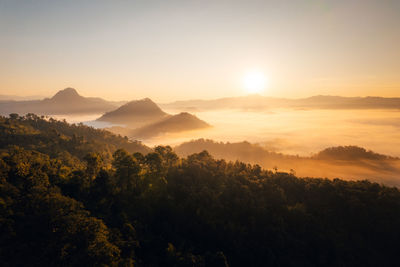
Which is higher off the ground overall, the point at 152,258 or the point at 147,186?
the point at 147,186

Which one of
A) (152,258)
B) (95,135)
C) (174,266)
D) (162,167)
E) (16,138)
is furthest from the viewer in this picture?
(95,135)

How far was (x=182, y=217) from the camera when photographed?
49906 mm

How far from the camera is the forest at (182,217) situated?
1213 inches

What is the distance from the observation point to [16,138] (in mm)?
119938

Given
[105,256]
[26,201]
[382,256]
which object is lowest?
[382,256]

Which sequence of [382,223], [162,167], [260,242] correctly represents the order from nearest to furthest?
[260,242]
[382,223]
[162,167]

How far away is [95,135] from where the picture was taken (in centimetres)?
18538

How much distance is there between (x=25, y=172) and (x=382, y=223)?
3129 inches

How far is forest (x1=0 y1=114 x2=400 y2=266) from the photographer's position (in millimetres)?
30812

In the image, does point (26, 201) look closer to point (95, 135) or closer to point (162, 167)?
point (162, 167)

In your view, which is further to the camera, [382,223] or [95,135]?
[95,135]

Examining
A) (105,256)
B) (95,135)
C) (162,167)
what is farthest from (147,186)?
(95,135)

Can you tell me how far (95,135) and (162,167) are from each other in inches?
5678

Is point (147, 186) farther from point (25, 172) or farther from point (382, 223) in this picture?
point (382, 223)
